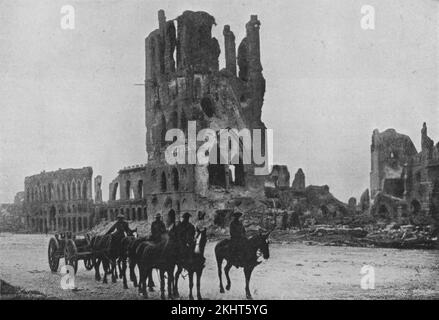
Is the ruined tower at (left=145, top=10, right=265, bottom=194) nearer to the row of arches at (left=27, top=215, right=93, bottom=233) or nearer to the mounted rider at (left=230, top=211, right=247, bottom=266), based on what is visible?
the row of arches at (left=27, top=215, right=93, bottom=233)

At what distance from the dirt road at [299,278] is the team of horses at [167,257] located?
1.49ft

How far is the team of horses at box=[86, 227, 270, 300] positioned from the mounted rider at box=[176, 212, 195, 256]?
1.1 inches

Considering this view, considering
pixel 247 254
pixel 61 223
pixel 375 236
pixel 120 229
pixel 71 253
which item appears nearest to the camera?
pixel 247 254

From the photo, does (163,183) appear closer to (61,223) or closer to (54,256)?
(61,223)

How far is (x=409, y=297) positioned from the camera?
1628cm

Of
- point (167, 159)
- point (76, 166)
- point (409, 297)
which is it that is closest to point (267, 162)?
point (167, 159)

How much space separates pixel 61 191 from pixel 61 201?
10.3ft

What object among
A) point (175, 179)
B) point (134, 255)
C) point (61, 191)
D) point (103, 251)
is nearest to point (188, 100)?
point (175, 179)

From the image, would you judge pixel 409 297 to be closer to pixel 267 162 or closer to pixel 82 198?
pixel 267 162

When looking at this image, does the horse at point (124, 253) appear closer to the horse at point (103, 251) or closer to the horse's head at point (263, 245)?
the horse at point (103, 251)

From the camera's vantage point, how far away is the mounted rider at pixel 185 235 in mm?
15266

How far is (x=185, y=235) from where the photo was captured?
15.3 meters

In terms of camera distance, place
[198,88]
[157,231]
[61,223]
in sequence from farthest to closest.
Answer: [198,88], [61,223], [157,231]

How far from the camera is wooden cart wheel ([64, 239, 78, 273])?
56.2ft
